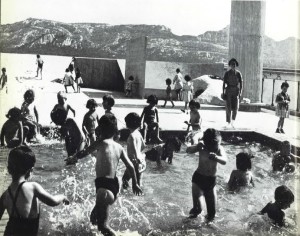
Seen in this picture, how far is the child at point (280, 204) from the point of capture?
14.2ft

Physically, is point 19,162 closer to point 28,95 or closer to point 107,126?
point 107,126

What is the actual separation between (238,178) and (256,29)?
24.5ft

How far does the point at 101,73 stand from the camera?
17.8 metres

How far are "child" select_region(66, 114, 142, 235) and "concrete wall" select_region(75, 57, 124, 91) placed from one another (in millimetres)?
13331

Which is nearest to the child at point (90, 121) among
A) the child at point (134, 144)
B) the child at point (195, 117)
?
the child at point (134, 144)

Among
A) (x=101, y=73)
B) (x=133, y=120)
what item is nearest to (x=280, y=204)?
(x=133, y=120)

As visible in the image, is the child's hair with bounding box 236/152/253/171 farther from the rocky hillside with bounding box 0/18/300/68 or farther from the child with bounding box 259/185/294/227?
the rocky hillside with bounding box 0/18/300/68

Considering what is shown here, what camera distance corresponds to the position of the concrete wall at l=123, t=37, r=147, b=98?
44.8ft

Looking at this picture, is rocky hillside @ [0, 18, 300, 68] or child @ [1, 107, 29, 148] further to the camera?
rocky hillside @ [0, 18, 300, 68]

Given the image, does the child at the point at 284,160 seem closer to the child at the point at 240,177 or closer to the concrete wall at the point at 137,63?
the child at the point at 240,177

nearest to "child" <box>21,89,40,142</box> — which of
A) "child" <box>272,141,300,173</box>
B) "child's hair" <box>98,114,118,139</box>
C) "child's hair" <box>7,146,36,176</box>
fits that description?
"child's hair" <box>98,114,118,139</box>

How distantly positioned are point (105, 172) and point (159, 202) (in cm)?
149

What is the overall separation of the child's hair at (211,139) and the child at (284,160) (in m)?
2.41

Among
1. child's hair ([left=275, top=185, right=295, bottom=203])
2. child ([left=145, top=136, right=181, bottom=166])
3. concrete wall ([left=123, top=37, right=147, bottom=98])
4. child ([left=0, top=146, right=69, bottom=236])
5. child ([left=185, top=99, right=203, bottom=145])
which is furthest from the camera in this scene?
concrete wall ([left=123, top=37, right=147, bottom=98])
